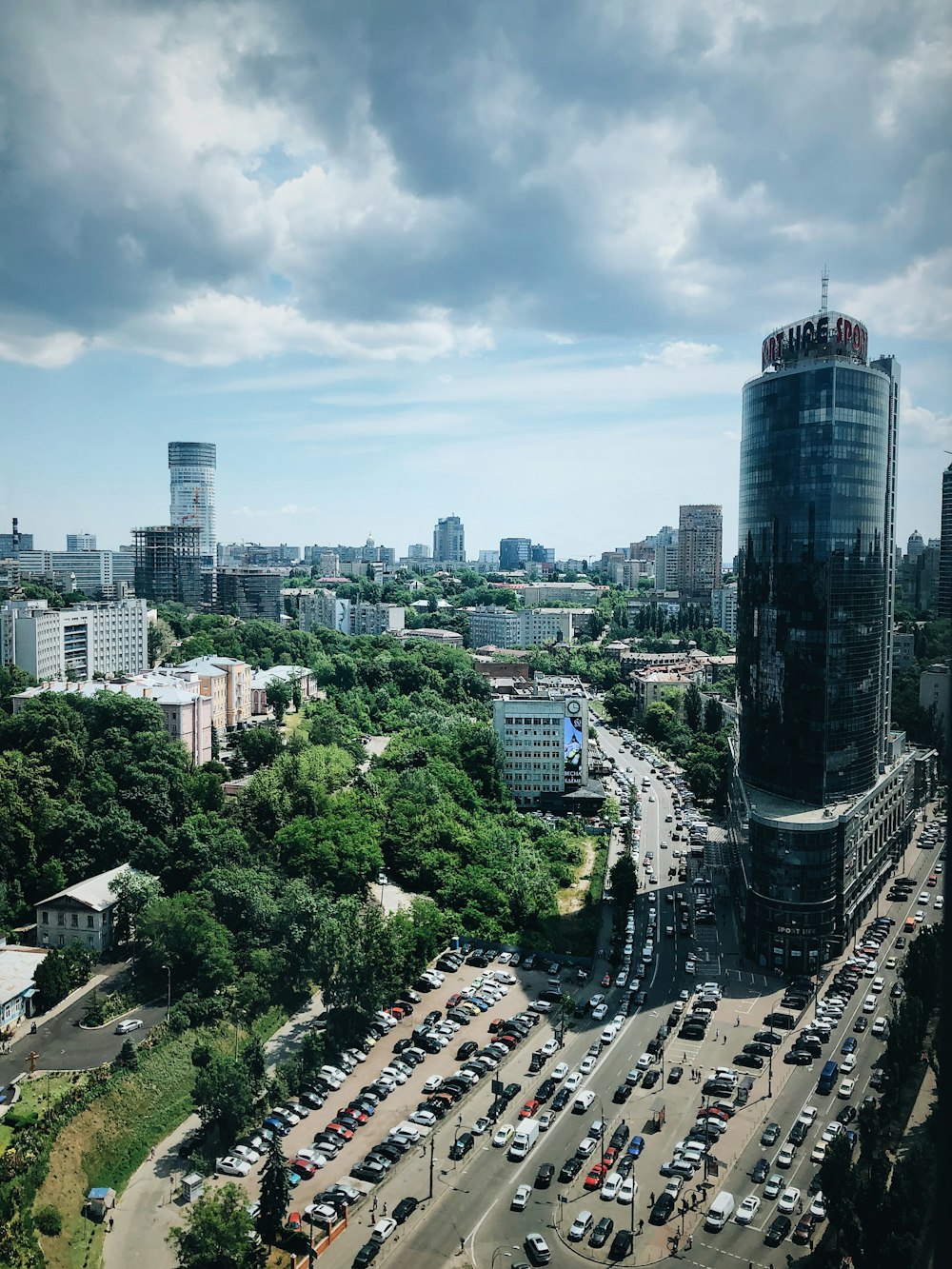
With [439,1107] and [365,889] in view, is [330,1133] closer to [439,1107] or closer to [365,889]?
[439,1107]

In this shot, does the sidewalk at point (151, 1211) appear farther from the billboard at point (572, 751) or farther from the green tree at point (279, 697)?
the green tree at point (279, 697)

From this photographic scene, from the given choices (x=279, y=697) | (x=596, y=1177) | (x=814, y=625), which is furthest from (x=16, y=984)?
(x=279, y=697)

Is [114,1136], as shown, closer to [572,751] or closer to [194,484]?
[572,751]

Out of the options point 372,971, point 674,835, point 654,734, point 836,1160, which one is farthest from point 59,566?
point 836,1160

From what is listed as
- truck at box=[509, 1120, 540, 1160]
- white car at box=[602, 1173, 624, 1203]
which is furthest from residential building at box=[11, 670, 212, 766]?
white car at box=[602, 1173, 624, 1203]

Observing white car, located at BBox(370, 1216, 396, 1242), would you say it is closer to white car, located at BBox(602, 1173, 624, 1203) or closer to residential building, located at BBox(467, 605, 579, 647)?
white car, located at BBox(602, 1173, 624, 1203)

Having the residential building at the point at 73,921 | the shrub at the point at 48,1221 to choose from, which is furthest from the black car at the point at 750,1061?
the residential building at the point at 73,921

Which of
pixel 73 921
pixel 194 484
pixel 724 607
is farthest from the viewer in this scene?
pixel 194 484
